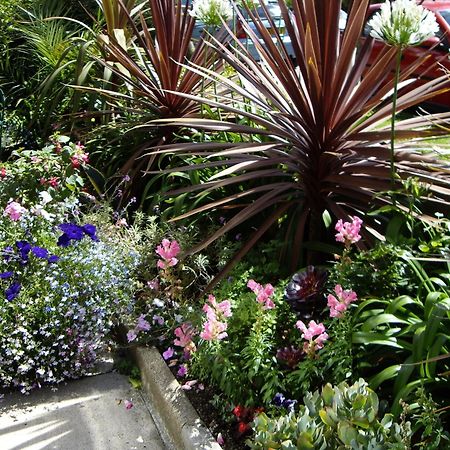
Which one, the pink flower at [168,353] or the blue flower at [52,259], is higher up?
the blue flower at [52,259]

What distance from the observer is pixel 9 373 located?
2988 millimetres

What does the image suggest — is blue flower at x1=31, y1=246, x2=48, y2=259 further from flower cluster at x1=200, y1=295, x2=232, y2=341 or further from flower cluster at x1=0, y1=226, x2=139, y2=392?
flower cluster at x1=200, y1=295, x2=232, y2=341

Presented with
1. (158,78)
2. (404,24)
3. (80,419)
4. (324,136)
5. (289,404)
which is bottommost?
(80,419)

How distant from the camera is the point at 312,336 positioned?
2.44m

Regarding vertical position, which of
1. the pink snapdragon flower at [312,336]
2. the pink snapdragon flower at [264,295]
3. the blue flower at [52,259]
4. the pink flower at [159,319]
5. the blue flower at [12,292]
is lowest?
the pink flower at [159,319]

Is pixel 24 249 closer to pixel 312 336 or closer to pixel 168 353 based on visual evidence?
pixel 168 353

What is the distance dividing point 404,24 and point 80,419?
2.10 metres

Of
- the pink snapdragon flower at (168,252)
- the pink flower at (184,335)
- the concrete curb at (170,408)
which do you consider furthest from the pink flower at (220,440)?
the pink snapdragon flower at (168,252)

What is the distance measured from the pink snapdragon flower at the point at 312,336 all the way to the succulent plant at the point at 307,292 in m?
0.18

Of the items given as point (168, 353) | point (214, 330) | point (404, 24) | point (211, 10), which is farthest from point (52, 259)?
point (404, 24)

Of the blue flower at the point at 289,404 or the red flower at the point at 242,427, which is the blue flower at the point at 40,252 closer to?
the red flower at the point at 242,427

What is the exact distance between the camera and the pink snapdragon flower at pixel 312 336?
7.79 ft

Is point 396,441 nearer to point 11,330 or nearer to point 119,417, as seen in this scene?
point 119,417

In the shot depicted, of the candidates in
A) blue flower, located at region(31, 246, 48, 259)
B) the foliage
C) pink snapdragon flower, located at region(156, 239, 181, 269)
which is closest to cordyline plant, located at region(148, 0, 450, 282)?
pink snapdragon flower, located at region(156, 239, 181, 269)
